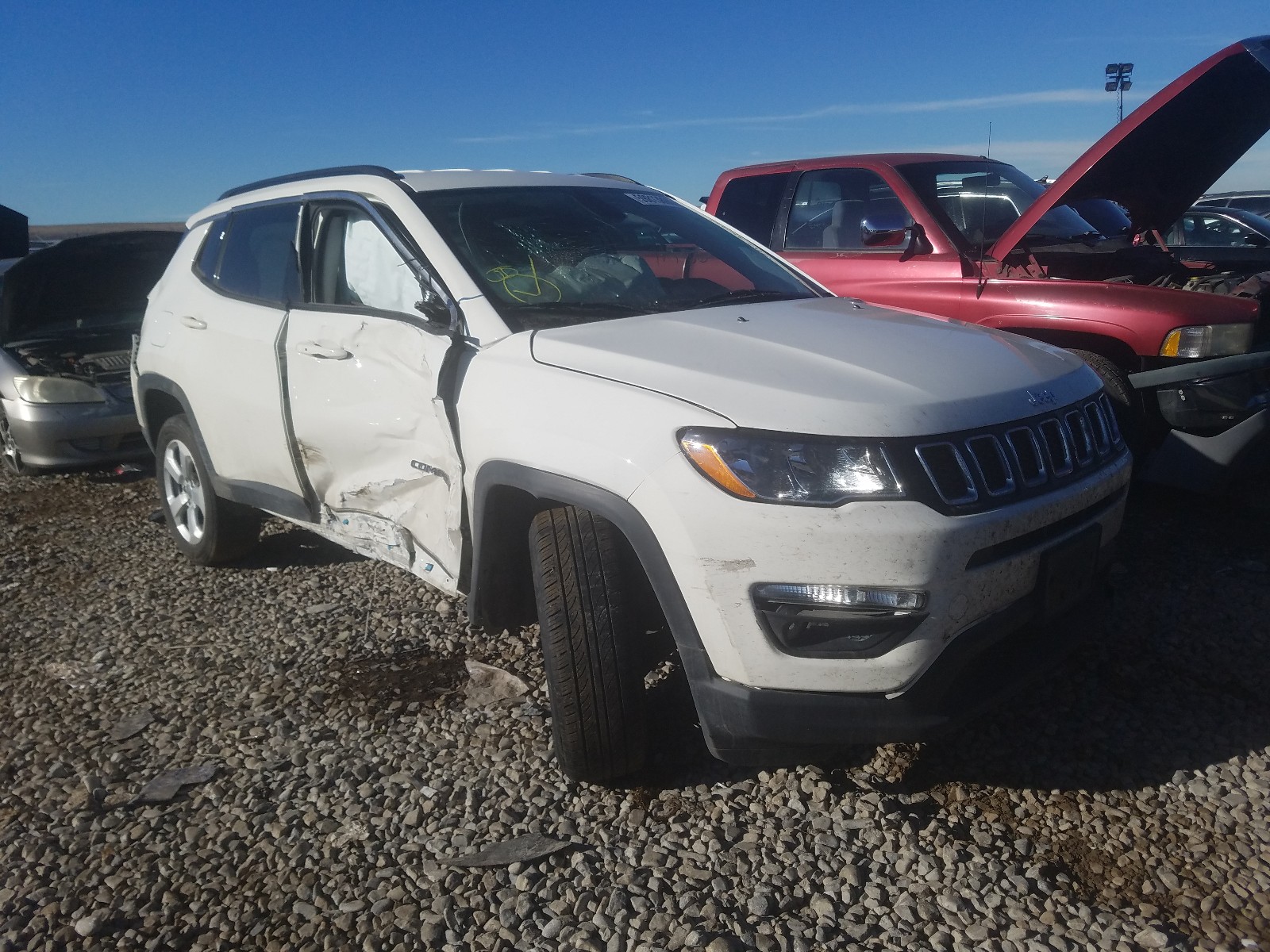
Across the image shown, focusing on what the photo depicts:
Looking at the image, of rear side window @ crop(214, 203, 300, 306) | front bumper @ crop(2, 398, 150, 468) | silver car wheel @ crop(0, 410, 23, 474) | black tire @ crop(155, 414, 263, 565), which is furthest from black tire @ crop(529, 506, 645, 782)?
silver car wheel @ crop(0, 410, 23, 474)

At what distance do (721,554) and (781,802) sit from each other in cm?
87

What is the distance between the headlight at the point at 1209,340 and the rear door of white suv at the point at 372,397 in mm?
3220

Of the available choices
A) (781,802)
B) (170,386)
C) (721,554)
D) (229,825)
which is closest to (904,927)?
(781,802)

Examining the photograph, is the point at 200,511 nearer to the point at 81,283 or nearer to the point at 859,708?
the point at 81,283

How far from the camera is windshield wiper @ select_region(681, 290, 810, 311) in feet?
11.1

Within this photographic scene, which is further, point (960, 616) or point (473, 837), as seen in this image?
point (473, 837)

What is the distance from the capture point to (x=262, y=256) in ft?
13.5

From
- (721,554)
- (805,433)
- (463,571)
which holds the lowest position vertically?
(463,571)

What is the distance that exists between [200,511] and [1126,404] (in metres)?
4.26

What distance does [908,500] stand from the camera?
225 centimetres

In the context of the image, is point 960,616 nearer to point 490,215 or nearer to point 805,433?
point 805,433

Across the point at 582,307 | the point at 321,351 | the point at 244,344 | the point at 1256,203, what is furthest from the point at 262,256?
the point at 1256,203

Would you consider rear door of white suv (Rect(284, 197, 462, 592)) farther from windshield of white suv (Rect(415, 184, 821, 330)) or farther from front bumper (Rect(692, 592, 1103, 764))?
front bumper (Rect(692, 592, 1103, 764))

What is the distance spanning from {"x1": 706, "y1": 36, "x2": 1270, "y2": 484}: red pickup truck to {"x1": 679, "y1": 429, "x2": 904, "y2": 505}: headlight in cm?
203
